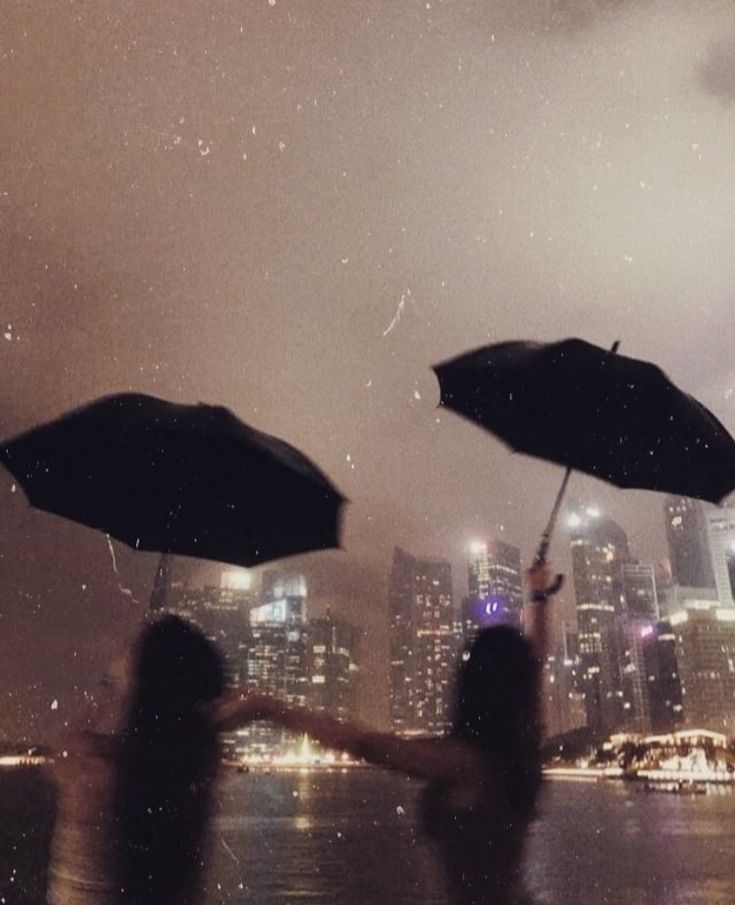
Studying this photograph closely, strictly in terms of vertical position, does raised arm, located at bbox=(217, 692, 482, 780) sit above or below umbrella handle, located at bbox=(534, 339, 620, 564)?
below

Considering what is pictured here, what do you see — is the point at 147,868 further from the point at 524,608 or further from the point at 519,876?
the point at 524,608

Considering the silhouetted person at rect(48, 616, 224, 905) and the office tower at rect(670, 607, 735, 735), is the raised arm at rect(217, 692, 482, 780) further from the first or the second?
the office tower at rect(670, 607, 735, 735)

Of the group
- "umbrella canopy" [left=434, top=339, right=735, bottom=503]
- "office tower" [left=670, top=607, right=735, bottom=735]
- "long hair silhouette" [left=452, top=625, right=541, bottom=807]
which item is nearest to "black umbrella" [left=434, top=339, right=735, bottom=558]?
"umbrella canopy" [left=434, top=339, right=735, bottom=503]

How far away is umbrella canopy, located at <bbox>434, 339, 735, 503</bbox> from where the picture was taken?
424 centimetres

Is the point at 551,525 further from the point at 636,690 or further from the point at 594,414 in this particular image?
the point at 636,690

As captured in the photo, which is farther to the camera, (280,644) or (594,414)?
(280,644)

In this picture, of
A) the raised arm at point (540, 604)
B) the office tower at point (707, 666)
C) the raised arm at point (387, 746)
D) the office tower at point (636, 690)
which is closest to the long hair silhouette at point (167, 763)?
the raised arm at point (387, 746)

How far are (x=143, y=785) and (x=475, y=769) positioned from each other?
1129 mm

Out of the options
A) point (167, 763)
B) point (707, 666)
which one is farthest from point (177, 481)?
point (707, 666)

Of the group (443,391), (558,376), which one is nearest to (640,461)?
(558,376)

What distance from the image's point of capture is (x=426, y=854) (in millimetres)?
2758

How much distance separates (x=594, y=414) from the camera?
4324 millimetres

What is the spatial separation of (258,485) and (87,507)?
101 cm

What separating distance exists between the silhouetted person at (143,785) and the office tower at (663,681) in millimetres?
184582
